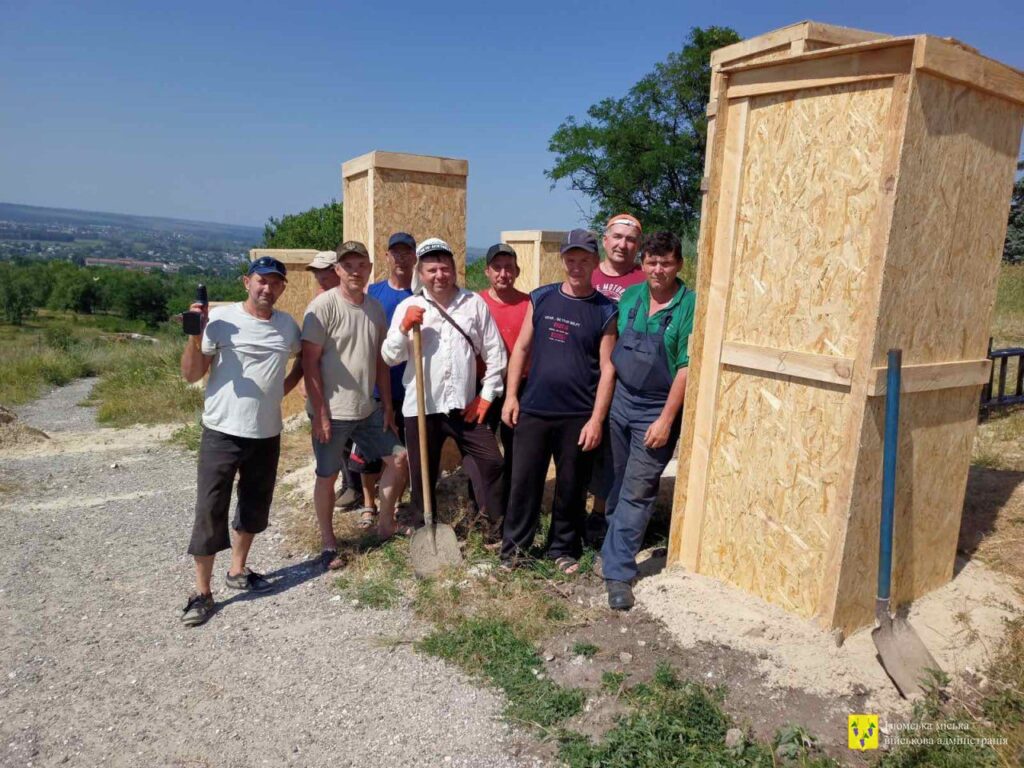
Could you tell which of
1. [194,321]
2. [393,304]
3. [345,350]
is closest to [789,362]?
[345,350]

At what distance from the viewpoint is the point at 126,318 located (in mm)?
60031

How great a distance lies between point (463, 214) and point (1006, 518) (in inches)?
204

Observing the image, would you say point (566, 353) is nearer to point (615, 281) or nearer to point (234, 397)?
point (615, 281)

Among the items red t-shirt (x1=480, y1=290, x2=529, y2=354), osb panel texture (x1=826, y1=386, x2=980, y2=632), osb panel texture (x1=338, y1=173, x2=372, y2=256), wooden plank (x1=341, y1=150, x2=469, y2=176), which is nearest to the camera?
osb panel texture (x1=826, y1=386, x2=980, y2=632)

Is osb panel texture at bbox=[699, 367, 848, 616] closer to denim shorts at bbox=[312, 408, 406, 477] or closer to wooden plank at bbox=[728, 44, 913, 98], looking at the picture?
wooden plank at bbox=[728, 44, 913, 98]

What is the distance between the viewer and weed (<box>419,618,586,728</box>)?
10.8 ft

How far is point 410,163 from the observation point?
6.72 metres

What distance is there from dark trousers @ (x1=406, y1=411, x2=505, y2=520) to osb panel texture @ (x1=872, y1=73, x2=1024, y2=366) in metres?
2.37

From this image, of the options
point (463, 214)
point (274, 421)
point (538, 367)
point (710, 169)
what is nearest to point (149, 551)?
point (274, 421)

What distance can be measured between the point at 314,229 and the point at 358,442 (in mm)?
21155

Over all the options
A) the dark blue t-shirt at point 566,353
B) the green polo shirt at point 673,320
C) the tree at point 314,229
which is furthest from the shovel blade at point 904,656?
the tree at point 314,229

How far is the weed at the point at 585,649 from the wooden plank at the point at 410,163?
4.68 m

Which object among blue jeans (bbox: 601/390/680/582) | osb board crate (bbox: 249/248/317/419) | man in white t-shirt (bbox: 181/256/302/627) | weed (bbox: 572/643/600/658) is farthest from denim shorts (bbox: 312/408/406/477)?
osb board crate (bbox: 249/248/317/419)

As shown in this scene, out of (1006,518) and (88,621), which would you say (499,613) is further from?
(1006,518)
